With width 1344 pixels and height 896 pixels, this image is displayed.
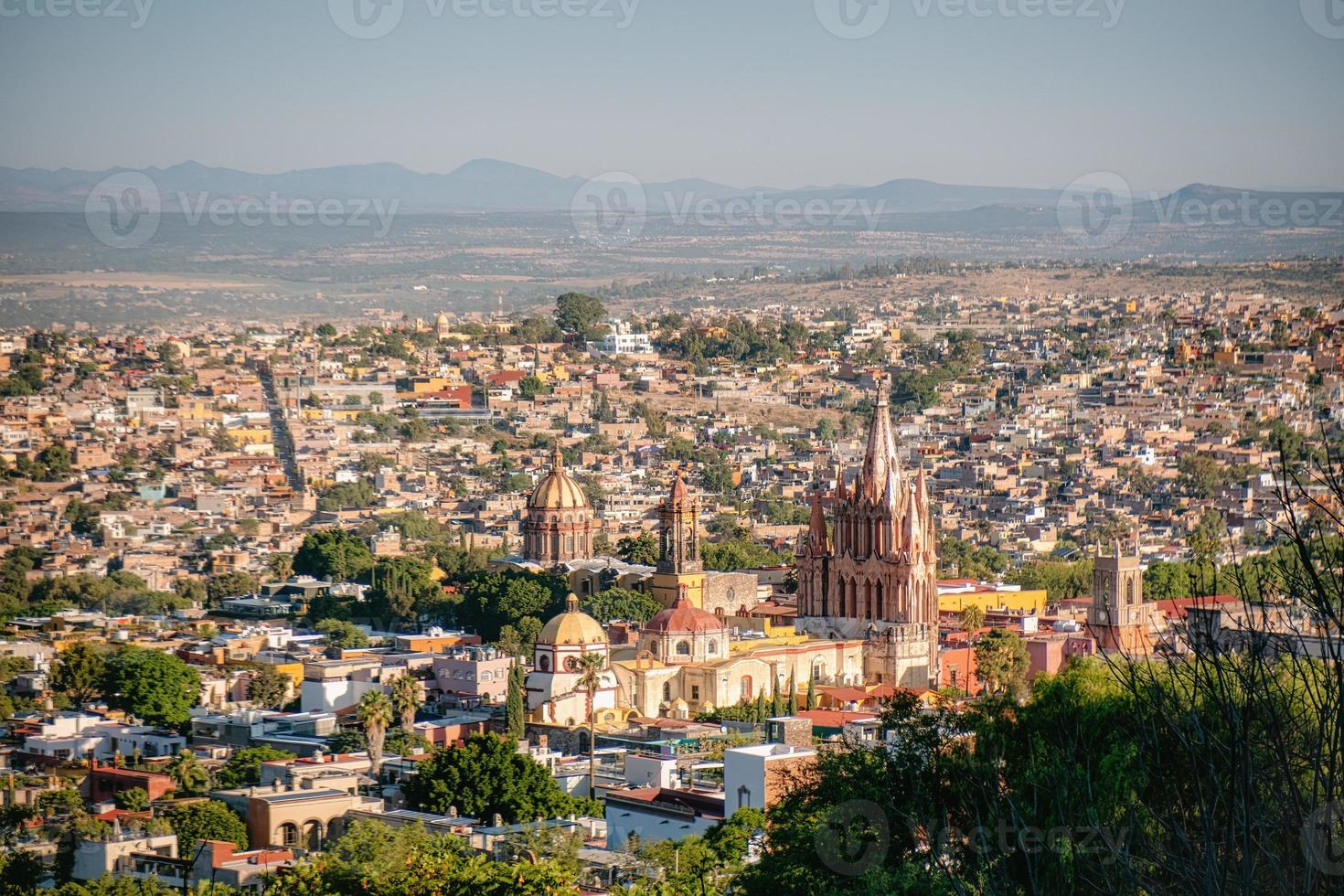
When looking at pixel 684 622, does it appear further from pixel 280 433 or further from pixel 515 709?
pixel 280 433

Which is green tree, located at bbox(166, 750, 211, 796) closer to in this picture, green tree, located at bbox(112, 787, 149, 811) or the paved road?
green tree, located at bbox(112, 787, 149, 811)

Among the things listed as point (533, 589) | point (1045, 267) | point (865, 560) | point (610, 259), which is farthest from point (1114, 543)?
point (610, 259)

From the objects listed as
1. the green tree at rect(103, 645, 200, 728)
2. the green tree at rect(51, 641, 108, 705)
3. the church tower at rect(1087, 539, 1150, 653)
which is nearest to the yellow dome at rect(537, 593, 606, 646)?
the green tree at rect(103, 645, 200, 728)

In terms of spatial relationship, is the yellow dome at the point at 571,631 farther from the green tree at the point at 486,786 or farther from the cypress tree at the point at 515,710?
the green tree at the point at 486,786

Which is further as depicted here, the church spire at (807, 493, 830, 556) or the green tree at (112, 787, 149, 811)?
the church spire at (807, 493, 830, 556)

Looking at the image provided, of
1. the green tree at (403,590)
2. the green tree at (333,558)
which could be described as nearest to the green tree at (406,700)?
the green tree at (403,590)

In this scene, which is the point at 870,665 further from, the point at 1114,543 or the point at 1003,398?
the point at 1003,398
